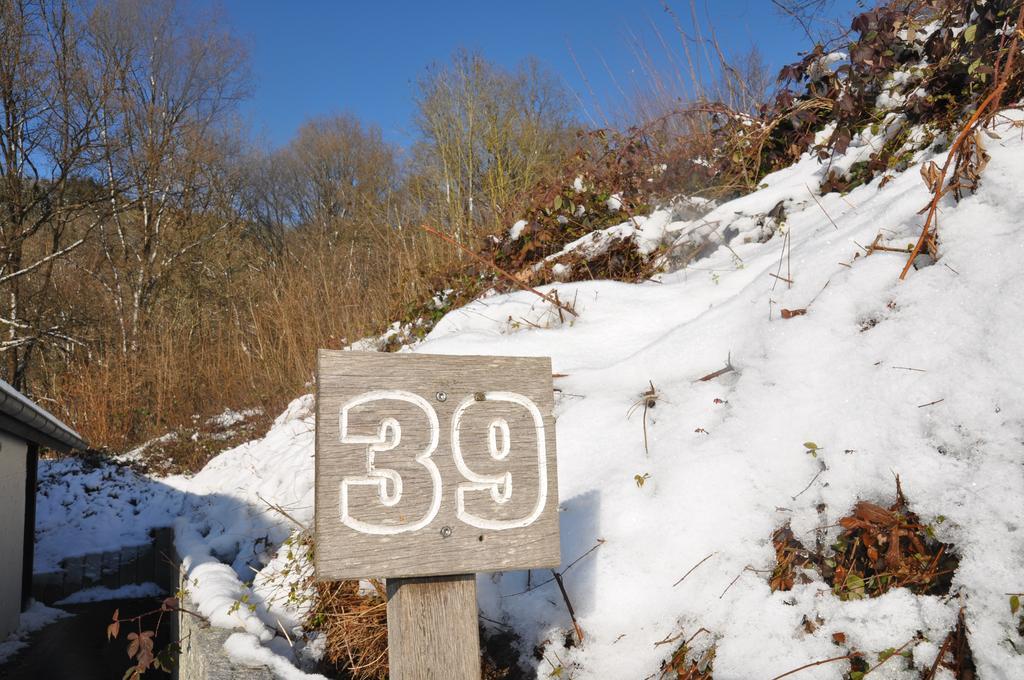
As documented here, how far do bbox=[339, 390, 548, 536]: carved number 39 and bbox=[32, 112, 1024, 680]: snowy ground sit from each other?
26.4 inches

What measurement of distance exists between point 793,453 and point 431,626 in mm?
1338

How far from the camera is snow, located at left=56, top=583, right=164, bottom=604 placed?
6192 mm

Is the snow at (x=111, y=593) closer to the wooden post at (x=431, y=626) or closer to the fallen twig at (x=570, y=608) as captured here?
the fallen twig at (x=570, y=608)

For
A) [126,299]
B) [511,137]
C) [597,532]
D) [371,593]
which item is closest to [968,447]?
[597,532]

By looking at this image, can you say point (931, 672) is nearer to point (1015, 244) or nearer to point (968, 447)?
point (968, 447)

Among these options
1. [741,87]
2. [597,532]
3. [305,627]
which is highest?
[741,87]

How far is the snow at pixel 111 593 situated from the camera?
6192mm

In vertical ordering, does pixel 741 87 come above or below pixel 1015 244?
above

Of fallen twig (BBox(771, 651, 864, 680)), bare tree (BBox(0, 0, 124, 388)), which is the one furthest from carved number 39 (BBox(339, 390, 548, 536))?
bare tree (BBox(0, 0, 124, 388))

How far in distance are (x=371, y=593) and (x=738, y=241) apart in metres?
3.01

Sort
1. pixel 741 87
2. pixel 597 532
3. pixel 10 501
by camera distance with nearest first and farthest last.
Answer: pixel 597 532 → pixel 10 501 → pixel 741 87

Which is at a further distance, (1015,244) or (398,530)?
(1015,244)

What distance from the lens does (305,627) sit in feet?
9.91

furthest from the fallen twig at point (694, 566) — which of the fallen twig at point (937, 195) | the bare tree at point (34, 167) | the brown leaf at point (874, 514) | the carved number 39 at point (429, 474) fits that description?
the bare tree at point (34, 167)
